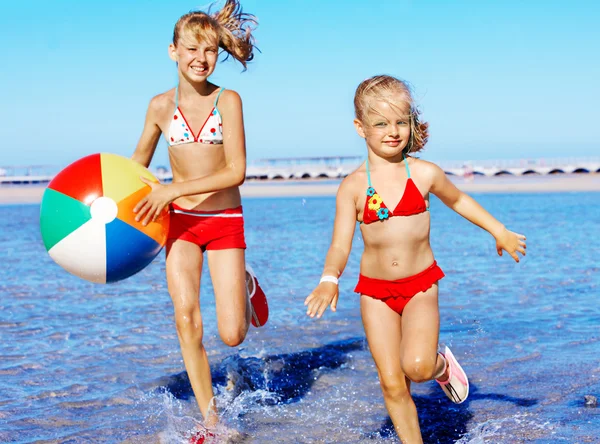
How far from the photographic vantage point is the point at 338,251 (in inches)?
149

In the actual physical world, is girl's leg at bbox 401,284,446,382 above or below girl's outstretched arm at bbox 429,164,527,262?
below

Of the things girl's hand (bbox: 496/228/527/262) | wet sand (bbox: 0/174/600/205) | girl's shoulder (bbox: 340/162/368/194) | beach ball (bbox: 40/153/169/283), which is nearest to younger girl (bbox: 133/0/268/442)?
beach ball (bbox: 40/153/169/283)

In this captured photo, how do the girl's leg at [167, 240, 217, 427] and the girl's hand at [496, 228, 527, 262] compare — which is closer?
the girl's hand at [496, 228, 527, 262]

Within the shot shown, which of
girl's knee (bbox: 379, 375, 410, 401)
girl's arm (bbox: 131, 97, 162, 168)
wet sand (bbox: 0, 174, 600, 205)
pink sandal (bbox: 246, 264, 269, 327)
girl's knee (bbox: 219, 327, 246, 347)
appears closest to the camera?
girl's knee (bbox: 379, 375, 410, 401)

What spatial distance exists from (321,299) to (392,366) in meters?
0.71

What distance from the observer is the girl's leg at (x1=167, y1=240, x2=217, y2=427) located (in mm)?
4496

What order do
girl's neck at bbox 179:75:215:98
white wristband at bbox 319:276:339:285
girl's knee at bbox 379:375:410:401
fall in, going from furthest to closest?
girl's neck at bbox 179:75:215:98
girl's knee at bbox 379:375:410:401
white wristband at bbox 319:276:339:285

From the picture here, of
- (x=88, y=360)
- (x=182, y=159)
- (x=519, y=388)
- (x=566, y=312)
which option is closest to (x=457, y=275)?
(x=566, y=312)

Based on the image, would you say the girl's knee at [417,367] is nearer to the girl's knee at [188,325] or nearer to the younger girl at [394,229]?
the younger girl at [394,229]

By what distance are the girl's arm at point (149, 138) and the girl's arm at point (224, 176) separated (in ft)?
1.51

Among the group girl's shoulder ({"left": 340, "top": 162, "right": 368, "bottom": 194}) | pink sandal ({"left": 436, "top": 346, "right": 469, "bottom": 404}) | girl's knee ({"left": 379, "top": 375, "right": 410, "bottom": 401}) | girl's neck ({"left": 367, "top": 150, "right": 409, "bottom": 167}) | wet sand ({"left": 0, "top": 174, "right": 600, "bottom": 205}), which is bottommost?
wet sand ({"left": 0, "top": 174, "right": 600, "bottom": 205})

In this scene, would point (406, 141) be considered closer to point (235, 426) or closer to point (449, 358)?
point (449, 358)

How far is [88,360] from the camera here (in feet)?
20.3

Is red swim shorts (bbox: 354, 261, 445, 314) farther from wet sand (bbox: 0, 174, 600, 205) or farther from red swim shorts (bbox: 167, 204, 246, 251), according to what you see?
wet sand (bbox: 0, 174, 600, 205)
